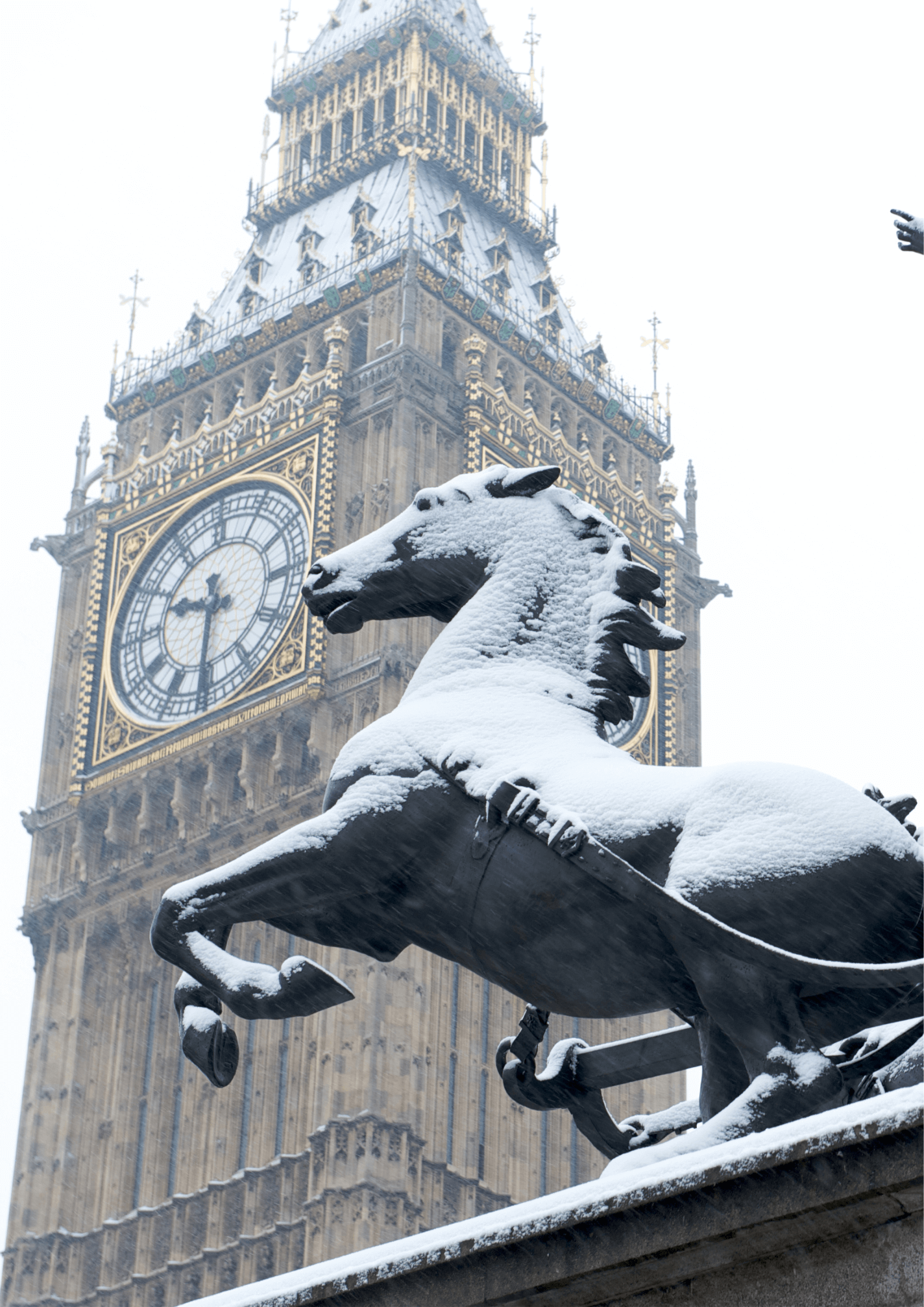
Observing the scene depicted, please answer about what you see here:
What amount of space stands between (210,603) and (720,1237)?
38937mm

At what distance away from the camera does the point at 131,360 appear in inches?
1981

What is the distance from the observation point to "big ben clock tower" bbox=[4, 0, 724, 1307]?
129 feet

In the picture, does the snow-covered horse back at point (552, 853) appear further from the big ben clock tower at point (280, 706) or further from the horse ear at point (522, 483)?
the big ben clock tower at point (280, 706)

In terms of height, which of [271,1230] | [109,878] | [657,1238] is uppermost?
[109,878]

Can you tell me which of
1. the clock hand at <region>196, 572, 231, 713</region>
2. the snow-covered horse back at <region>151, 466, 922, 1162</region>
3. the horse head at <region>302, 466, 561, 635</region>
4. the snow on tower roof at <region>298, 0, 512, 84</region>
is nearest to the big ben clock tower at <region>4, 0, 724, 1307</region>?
the clock hand at <region>196, 572, 231, 713</region>

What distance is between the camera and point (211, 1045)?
22.4 feet

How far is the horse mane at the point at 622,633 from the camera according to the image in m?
7.21

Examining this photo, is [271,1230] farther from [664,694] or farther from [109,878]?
[664,694]

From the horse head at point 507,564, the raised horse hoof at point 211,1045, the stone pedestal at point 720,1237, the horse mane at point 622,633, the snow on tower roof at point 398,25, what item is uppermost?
the snow on tower roof at point 398,25

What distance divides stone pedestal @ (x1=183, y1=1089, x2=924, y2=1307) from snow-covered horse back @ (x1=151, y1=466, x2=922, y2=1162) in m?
0.75

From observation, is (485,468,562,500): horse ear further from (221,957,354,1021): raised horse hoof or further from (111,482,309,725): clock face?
(111,482,309,725): clock face

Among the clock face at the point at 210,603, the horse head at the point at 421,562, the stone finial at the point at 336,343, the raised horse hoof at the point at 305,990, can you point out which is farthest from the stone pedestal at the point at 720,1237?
the stone finial at the point at 336,343

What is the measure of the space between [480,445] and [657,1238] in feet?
129

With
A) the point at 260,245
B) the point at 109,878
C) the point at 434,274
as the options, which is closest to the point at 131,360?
the point at 260,245
